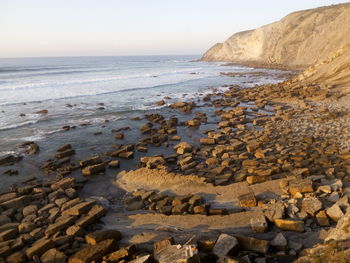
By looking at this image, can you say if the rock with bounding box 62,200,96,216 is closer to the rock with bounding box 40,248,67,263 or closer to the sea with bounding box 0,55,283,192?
the rock with bounding box 40,248,67,263

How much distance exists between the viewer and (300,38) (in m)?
66.1

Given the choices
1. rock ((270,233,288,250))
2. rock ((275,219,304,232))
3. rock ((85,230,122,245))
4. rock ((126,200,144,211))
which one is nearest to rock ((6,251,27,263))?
rock ((85,230,122,245))

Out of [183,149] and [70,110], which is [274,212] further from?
[70,110]

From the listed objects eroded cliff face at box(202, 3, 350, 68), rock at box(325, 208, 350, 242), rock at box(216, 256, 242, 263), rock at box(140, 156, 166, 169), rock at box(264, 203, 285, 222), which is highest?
eroded cliff face at box(202, 3, 350, 68)

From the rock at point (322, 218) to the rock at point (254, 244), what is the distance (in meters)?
1.94

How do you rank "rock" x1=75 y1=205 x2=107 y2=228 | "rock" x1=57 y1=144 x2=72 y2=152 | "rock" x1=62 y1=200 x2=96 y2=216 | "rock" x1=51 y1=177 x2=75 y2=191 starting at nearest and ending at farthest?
"rock" x1=75 y1=205 x2=107 y2=228, "rock" x1=62 y1=200 x2=96 y2=216, "rock" x1=51 y1=177 x2=75 y2=191, "rock" x1=57 y1=144 x2=72 y2=152

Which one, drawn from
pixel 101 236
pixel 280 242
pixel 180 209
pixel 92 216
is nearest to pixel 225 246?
pixel 280 242

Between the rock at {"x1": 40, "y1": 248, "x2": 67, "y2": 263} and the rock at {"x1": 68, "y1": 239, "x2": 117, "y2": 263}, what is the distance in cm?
28

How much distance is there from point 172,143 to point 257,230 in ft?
31.3

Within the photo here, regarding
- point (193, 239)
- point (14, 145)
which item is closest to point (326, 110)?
point (193, 239)

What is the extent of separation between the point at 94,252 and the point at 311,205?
232 inches

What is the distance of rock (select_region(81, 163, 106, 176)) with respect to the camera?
12133 millimetres

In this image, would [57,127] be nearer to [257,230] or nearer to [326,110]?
[257,230]

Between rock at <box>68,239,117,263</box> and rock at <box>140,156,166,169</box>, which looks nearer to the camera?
rock at <box>68,239,117,263</box>
